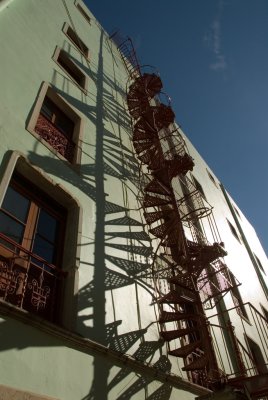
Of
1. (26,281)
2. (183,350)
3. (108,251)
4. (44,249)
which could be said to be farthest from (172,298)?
(26,281)

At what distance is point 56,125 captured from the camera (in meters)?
7.75

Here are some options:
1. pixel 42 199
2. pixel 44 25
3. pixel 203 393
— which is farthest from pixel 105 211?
pixel 44 25

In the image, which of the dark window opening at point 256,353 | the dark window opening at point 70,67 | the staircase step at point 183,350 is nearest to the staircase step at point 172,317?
the staircase step at point 183,350

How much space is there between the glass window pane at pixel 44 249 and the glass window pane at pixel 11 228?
0.32 metres

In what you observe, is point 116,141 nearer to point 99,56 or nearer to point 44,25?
point 44,25

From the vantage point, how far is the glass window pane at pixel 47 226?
212 inches

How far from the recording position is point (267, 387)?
552 cm

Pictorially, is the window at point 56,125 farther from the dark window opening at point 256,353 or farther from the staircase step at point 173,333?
the dark window opening at point 256,353

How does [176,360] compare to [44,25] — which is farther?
[44,25]

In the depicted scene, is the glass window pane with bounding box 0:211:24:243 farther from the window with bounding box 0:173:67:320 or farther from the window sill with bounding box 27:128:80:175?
the window sill with bounding box 27:128:80:175

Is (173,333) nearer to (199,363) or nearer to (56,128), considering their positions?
(199,363)

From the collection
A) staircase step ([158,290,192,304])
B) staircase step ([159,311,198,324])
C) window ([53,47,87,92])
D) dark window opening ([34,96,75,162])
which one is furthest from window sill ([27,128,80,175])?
window ([53,47,87,92])

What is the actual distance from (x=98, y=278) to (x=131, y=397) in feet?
5.98

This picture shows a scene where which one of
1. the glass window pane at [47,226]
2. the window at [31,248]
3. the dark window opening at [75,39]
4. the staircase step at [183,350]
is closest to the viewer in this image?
the window at [31,248]
